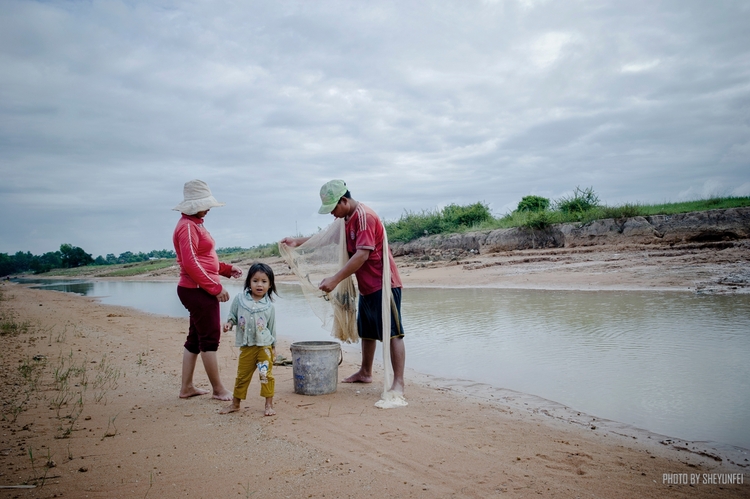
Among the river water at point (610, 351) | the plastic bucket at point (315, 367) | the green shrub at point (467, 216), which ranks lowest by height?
the river water at point (610, 351)

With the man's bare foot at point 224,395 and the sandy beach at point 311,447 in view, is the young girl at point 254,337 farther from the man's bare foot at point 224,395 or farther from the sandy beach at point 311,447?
the man's bare foot at point 224,395

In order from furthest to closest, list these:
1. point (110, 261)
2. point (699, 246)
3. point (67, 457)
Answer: point (110, 261) → point (699, 246) → point (67, 457)

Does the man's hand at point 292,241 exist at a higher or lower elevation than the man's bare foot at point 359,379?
higher

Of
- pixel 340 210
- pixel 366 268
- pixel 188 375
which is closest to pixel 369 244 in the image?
pixel 366 268

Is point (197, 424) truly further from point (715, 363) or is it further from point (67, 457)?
point (715, 363)

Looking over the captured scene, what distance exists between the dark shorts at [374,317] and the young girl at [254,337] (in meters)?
1.01

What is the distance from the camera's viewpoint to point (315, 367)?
456cm

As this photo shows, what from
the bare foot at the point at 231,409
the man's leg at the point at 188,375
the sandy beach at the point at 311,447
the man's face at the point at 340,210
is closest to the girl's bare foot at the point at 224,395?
the sandy beach at the point at 311,447

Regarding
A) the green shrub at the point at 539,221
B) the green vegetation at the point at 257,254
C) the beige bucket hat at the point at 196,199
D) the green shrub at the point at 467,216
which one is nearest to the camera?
the beige bucket hat at the point at 196,199

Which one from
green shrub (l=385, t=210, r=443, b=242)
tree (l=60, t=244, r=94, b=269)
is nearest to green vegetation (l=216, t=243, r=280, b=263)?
green shrub (l=385, t=210, r=443, b=242)

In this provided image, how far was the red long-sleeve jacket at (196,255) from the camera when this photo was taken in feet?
13.8

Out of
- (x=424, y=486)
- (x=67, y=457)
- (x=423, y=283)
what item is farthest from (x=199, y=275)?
(x=423, y=283)

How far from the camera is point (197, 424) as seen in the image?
3770 millimetres

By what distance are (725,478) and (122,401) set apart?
15.4 ft
